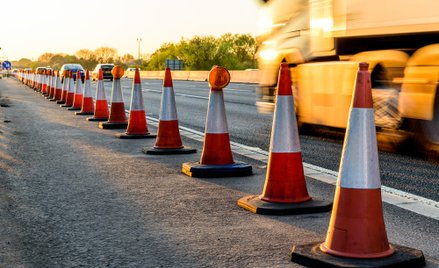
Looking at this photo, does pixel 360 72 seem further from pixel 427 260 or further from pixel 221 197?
pixel 221 197

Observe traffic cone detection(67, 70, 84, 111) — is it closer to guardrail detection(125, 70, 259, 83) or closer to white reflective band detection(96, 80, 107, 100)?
white reflective band detection(96, 80, 107, 100)

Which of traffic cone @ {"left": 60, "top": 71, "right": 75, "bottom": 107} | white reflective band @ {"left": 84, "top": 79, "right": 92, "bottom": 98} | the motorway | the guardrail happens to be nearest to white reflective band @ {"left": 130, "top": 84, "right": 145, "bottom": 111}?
the motorway

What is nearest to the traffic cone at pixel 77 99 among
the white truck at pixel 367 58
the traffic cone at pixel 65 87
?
the traffic cone at pixel 65 87

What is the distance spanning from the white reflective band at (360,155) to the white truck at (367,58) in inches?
154

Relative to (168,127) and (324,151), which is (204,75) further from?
(168,127)

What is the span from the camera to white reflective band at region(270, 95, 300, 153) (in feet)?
17.8

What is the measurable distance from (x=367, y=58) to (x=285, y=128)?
12.9 feet

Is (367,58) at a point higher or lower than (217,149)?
higher

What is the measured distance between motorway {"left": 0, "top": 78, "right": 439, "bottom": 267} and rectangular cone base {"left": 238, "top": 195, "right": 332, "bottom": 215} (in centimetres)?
7

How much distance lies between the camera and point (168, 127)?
862cm

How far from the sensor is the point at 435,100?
7941mm

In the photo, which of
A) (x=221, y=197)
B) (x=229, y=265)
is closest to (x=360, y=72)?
(x=229, y=265)

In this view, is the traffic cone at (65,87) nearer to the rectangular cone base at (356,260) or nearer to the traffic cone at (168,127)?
the traffic cone at (168,127)

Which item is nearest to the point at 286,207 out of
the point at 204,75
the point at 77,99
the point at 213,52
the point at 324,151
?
the point at 324,151
